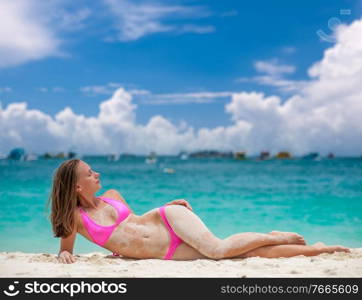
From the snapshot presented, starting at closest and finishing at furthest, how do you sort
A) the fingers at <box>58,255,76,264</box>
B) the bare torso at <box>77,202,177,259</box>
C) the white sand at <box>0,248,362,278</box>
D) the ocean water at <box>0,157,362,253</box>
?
the white sand at <box>0,248,362,278</box>
the fingers at <box>58,255,76,264</box>
the bare torso at <box>77,202,177,259</box>
the ocean water at <box>0,157,362,253</box>

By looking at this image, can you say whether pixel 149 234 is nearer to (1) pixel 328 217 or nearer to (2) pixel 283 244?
(2) pixel 283 244

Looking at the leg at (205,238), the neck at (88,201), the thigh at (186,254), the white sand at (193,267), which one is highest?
the neck at (88,201)

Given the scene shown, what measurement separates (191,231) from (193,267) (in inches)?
14.5

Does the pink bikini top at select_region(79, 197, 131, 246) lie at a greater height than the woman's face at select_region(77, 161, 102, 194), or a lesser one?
lesser

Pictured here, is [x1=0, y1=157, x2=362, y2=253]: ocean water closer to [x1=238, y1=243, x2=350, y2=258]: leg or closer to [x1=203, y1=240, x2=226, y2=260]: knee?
[x1=203, y1=240, x2=226, y2=260]: knee

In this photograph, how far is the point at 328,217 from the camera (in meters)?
11.0

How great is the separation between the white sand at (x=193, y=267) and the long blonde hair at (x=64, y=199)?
34cm

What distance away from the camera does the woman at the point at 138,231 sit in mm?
4090

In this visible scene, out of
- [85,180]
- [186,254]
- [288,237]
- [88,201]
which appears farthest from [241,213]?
[85,180]

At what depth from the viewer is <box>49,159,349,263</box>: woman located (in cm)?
409

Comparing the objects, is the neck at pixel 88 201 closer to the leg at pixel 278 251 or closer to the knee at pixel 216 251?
the knee at pixel 216 251

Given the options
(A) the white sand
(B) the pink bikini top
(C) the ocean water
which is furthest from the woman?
(C) the ocean water

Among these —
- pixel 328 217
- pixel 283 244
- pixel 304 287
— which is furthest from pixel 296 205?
pixel 304 287

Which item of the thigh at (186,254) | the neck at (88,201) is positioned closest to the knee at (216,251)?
the thigh at (186,254)
